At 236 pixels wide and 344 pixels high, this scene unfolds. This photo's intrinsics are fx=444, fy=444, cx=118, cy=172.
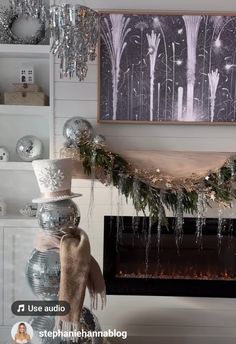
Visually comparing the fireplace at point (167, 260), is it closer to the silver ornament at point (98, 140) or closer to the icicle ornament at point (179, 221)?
the icicle ornament at point (179, 221)

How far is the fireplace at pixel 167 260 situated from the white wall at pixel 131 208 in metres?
0.06

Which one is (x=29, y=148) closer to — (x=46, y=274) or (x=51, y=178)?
(x=51, y=178)

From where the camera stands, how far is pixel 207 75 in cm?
271

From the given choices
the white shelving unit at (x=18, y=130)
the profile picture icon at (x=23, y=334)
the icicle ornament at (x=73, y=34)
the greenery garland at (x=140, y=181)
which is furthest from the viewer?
the white shelving unit at (x=18, y=130)

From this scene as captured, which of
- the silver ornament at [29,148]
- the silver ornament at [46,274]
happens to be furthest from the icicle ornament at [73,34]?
the silver ornament at [46,274]

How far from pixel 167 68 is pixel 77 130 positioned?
2.21 ft

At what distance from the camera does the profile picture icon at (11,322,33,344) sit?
202cm

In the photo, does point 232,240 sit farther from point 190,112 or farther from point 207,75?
point 207,75

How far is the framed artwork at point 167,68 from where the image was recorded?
8.83 ft

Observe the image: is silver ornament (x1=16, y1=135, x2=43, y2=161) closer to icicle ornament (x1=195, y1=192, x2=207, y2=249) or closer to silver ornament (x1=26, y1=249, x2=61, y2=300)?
silver ornament (x1=26, y1=249, x2=61, y2=300)

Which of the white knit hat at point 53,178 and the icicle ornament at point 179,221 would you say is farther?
the icicle ornament at point 179,221

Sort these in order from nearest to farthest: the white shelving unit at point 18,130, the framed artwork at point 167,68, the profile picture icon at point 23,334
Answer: the profile picture icon at point 23,334 < the framed artwork at point 167,68 < the white shelving unit at point 18,130

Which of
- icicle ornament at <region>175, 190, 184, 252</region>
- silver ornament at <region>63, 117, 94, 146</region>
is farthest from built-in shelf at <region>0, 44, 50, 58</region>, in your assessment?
icicle ornament at <region>175, 190, 184, 252</region>

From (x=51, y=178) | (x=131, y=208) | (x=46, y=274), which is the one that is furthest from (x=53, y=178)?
(x=131, y=208)
